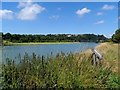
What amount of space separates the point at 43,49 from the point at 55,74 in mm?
1309

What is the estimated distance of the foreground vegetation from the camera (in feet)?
22.5

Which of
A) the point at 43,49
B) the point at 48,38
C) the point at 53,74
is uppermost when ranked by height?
the point at 48,38

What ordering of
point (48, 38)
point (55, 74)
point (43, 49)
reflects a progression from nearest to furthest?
point (55, 74)
point (43, 49)
point (48, 38)

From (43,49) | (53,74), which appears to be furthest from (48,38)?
(53,74)

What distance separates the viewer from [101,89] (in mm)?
6895

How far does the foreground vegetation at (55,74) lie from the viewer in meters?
6.84

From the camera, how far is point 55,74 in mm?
6922

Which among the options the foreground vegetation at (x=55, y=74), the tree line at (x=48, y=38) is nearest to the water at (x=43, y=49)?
the tree line at (x=48, y=38)

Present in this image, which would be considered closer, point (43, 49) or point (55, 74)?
point (55, 74)

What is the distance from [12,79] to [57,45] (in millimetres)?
2065

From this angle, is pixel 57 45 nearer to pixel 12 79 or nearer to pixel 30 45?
pixel 30 45

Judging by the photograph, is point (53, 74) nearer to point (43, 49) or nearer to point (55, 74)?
point (55, 74)

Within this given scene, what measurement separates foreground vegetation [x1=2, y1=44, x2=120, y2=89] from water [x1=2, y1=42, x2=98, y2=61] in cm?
33

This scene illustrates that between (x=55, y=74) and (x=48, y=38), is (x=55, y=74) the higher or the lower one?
the lower one
